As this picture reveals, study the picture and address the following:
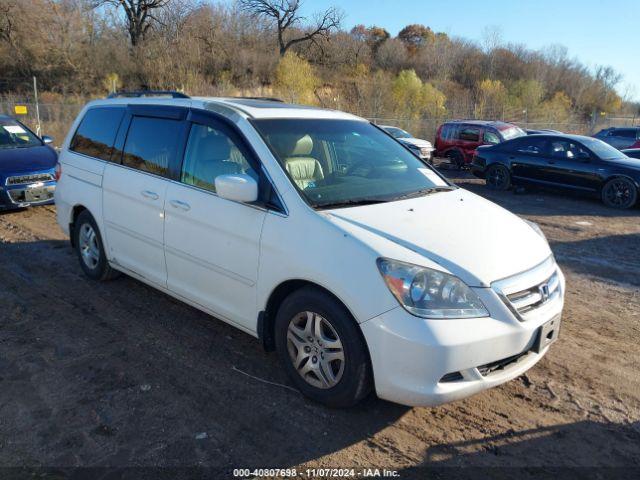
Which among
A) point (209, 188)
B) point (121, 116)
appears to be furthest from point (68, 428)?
point (121, 116)

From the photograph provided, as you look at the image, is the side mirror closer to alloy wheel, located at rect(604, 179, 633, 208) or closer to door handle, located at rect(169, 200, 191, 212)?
door handle, located at rect(169, 200, 191, 212)

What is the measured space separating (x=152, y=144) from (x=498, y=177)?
11.2 meters

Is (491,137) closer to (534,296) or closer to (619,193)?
(619,193)

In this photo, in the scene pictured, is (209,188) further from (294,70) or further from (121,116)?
(294,70)

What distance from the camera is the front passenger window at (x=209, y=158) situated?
3.85m

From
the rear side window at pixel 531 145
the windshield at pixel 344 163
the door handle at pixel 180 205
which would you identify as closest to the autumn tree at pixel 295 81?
the rear side window at pixel 531 145

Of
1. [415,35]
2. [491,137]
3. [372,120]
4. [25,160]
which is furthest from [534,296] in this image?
[415,35]

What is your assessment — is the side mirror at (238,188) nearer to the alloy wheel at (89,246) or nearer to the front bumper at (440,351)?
the front bumper at (440,351)

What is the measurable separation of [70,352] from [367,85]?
38.0m

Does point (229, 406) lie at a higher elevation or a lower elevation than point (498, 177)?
higher

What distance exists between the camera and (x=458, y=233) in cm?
337

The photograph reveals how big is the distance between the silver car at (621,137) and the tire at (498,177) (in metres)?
9.16

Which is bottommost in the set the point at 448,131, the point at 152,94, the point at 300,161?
the point at 448,131

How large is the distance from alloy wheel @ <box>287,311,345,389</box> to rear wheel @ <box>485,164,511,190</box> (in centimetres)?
1151
